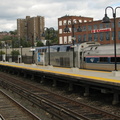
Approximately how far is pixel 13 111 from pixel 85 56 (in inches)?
594

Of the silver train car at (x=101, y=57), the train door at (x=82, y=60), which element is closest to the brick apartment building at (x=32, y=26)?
the train door at (x=82, y=60)

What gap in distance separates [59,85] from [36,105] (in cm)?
963

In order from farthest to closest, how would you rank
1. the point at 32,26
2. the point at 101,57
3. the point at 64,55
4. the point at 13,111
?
the point at 32,26, the point at 64,55, the point at 101,57, the point at 13,111

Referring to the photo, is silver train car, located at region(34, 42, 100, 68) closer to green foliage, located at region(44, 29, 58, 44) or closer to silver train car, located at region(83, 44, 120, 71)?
silver train car, located at region(83, 44, 120, 71)

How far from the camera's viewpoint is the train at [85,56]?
22.3m

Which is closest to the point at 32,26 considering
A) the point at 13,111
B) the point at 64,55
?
the point at 64,55

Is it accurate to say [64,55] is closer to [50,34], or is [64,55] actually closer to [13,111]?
[13,111]

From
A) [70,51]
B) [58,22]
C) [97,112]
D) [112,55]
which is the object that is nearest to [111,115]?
[97,112]

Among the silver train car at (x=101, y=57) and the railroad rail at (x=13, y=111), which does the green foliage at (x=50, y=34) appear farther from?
the railroad rail at (x=13, y=111)

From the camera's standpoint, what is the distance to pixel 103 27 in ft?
263

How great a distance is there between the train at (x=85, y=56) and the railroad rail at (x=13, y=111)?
442 inches

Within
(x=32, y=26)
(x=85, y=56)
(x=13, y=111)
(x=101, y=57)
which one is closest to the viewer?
(x=13, y=111)

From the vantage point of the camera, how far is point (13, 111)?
12.3m

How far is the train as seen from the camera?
877 inches
